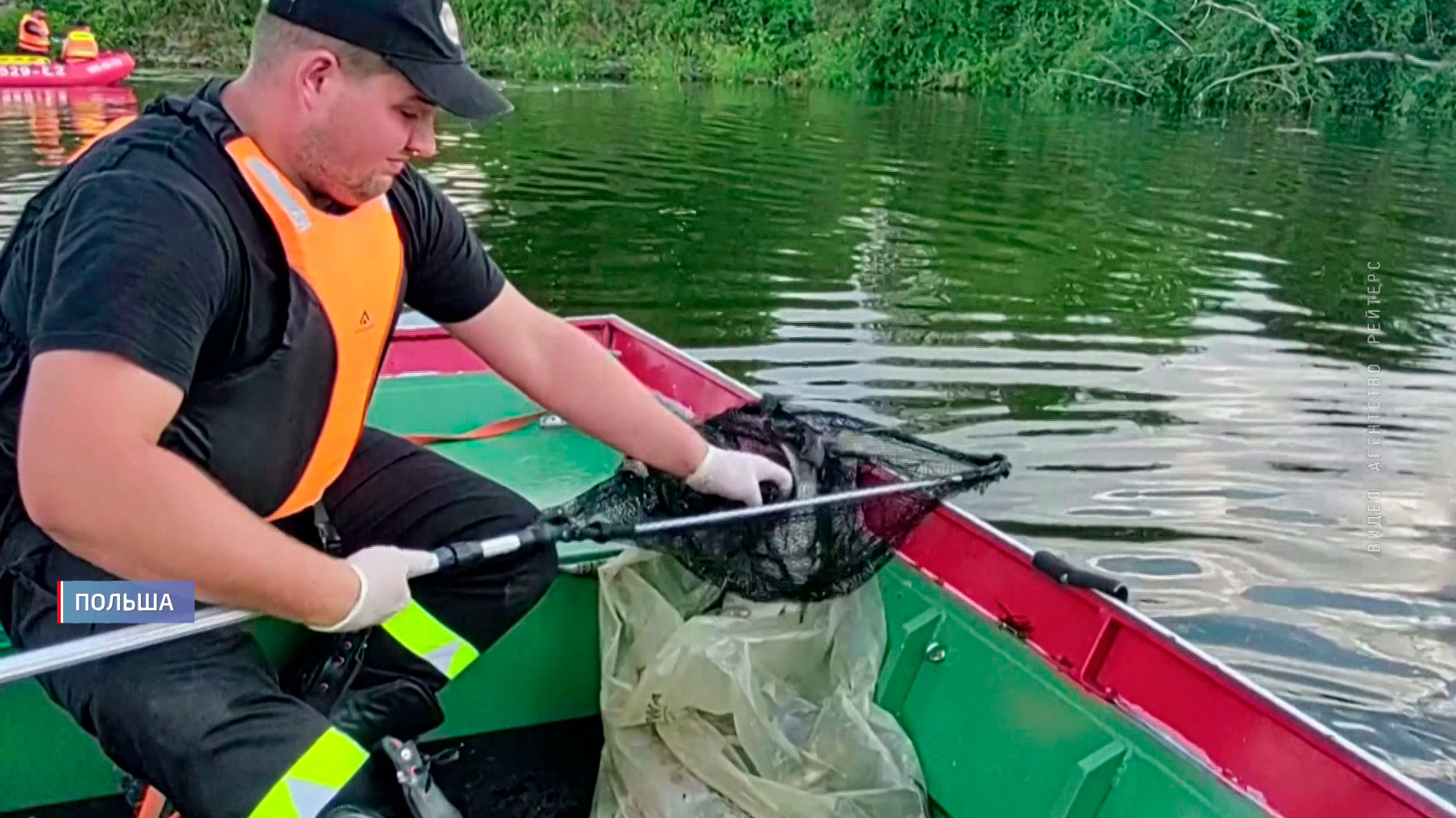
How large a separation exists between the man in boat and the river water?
130 inches

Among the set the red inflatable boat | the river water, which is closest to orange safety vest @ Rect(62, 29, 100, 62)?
the red inflatable boat

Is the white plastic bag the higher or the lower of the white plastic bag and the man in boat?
the lower

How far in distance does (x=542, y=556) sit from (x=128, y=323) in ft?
3.40

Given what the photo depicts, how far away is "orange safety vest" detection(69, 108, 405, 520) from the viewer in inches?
83.7

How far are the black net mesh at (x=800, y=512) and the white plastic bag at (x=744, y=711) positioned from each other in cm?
11

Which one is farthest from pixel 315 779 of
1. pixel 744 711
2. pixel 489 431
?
pixel 489 431

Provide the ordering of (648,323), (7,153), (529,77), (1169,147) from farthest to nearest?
(529,77) < (1169,147) < (7,153) < (648,323)

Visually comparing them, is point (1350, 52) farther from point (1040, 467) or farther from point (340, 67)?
point (340, 67)

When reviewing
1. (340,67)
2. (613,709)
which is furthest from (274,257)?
(613,709)

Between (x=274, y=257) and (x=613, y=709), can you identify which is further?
(x=613, y=709)

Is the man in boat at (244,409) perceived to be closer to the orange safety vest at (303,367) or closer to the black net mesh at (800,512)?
the orange safety vest at (303,367)

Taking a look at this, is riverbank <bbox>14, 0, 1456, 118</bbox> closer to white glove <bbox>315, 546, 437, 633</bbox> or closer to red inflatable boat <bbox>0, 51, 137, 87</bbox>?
red inflatable boat <bbox>0, 51, 137, 87</bbox>

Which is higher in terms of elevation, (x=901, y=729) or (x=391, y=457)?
(x=391, y=457)

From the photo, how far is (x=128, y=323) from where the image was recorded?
1.82 m
